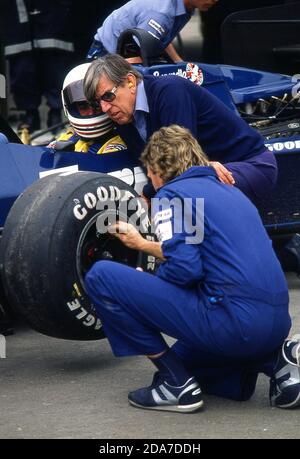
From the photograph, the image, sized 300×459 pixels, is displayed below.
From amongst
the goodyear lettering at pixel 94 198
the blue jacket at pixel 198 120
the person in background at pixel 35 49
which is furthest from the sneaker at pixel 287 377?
the person in background at pixel 35 49

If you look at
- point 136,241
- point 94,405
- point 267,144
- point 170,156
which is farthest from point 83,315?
point 267,144

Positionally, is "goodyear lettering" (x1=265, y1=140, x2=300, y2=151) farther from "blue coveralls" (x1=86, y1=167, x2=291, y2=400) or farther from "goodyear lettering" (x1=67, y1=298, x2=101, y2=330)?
"blue coveralls" (x1=86, y1=167, x2=291, y2=400)

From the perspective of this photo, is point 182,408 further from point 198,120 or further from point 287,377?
point 198,120

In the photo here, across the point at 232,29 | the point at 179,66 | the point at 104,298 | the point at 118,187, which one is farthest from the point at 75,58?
the point at 104,298

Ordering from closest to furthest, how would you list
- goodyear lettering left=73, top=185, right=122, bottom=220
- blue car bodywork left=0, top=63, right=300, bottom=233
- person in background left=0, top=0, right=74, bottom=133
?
goodyear lettering left=73, top=185, right=122, bottom=220 → blue car bodywork left=0, top=63, right=300, bottom=233 → person in background left=0, top=0, right=74, bottom=133

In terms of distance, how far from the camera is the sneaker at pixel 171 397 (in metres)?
5.26

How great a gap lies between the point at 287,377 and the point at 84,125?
6.35 feet

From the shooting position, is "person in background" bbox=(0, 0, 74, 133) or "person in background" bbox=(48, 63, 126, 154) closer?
"person in background" bbox=(48, 63, 126, 154)

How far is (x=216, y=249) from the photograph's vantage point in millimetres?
5086

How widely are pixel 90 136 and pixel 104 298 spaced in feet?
5.08

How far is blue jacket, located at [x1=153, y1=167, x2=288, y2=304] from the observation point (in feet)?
16.6

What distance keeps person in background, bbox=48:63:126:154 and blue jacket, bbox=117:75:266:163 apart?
0.35ft

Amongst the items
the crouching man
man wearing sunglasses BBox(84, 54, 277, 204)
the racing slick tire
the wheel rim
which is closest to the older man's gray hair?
man wearing sunglasses BBox(84, 54, 277, 204)

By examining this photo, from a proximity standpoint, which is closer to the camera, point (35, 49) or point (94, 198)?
point (94, 198)
